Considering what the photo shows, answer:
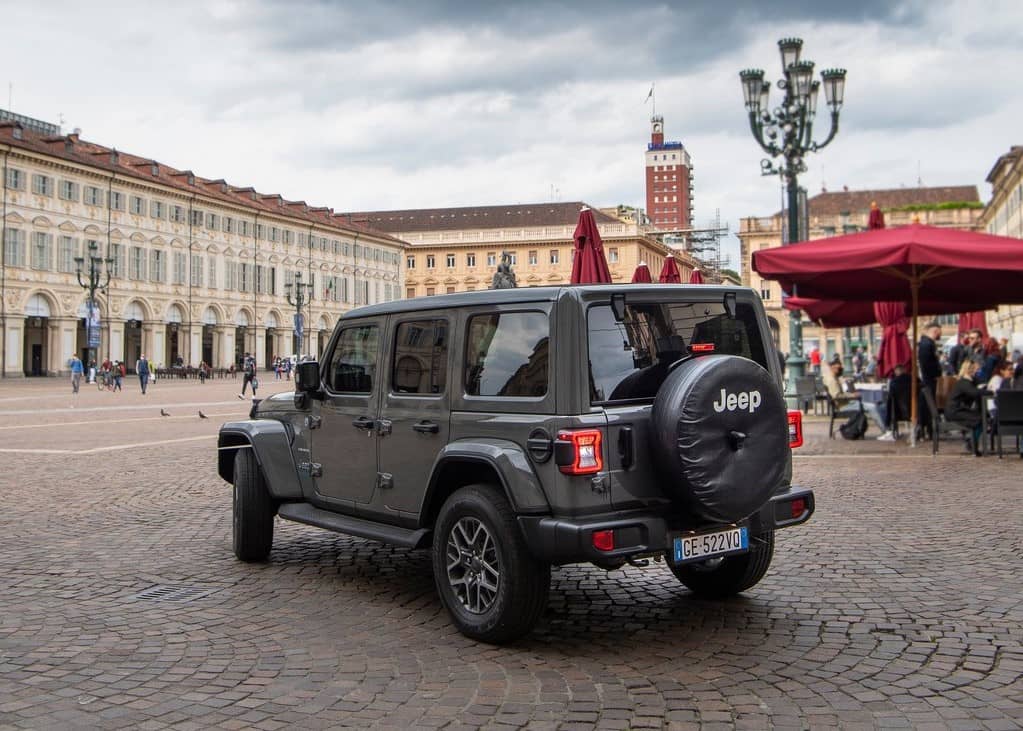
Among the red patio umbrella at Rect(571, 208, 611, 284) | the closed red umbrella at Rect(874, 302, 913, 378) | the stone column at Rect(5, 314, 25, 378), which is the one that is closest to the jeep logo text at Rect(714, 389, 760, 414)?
the red patio umbrella at Rect(571, 208, 611, 284)

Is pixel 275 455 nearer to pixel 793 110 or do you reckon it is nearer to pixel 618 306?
pixel 618 306

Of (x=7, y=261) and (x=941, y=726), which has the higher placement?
(x=7, y=261)

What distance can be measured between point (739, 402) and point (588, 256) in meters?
6.74

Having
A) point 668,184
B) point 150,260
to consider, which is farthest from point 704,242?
point 150,260

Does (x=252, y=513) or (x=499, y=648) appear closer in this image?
(x=499, y=648)

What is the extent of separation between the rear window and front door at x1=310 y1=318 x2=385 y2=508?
1619 millimetres

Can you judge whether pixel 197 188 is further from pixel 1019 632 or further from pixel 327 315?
pixel 1019 632

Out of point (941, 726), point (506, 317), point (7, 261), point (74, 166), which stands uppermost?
point (74, 166)

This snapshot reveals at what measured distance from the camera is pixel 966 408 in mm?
12789

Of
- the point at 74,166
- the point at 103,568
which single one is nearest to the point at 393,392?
the point at 103,568

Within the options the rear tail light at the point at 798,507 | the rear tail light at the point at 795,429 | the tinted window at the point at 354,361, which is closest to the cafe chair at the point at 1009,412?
the rear tail light at the point at 795,429

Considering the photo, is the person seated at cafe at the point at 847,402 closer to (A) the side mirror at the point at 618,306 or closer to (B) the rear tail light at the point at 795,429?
(B) the rear tail light at the point at 795,429

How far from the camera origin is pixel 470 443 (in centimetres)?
493

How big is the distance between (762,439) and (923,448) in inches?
389
